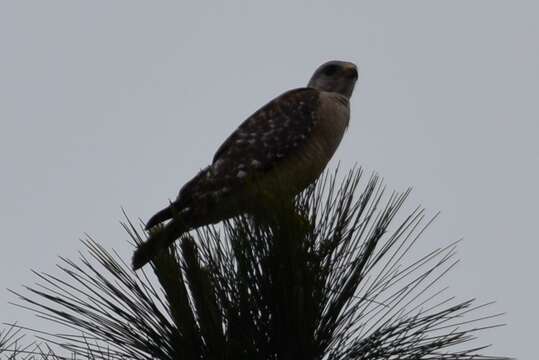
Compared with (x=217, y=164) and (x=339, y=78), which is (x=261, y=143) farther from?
(x=339, y=78)

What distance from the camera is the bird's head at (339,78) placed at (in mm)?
6270

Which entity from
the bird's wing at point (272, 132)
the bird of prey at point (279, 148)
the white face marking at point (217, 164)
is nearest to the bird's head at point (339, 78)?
the bird of prey at point (279, 148)

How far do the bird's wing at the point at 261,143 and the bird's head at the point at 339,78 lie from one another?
1.71 ft

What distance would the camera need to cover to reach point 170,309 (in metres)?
2.61

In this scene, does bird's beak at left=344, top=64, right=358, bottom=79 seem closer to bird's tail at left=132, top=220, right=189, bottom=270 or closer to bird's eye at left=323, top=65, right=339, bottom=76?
bird's eye at left=323, top=65, right=339, bottom=76

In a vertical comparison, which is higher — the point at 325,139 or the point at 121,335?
the point at 325,139

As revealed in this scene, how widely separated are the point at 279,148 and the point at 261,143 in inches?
6.1

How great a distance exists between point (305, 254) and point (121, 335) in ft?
2.06

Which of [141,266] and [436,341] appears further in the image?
[141,266]

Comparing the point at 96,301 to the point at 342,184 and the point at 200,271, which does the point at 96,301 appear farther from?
the point at 342,184

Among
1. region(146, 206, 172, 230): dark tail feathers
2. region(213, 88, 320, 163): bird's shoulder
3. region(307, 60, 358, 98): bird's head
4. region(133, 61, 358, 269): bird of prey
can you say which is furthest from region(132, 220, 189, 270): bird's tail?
region(307, 60, 358, 98): bird's head

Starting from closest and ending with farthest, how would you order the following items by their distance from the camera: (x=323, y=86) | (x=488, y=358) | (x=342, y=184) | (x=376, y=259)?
(x=488, y=358) → (x=376, y=259) → (x=342, y=184) → (x=323, y=86)

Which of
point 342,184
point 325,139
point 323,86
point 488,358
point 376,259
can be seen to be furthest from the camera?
point 323,86

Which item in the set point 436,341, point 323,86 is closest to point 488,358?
point 436,341
